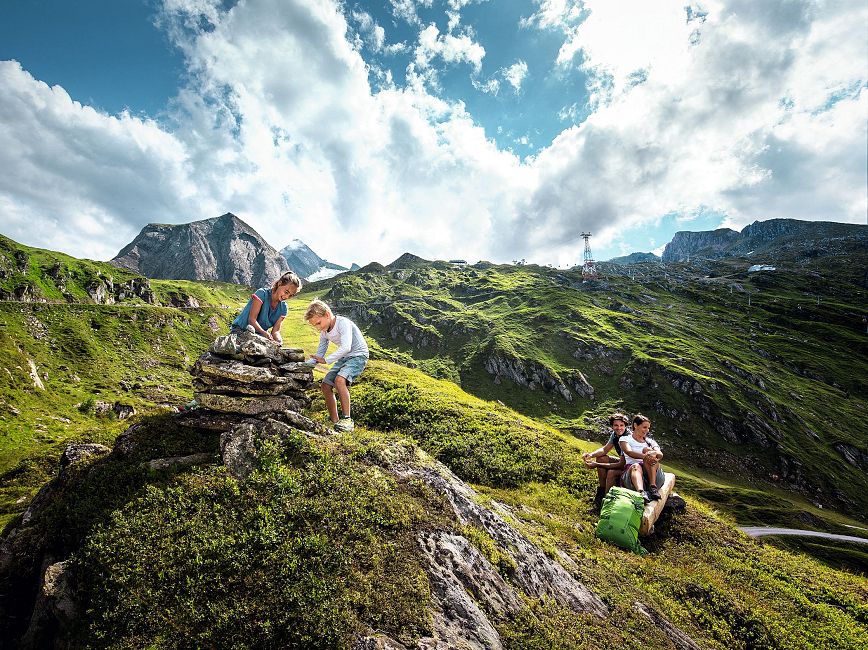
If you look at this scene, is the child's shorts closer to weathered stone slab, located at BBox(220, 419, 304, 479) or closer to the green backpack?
weathered stone slab, located at BBox(220, 419, 304, 479)

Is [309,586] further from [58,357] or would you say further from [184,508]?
[58,357]

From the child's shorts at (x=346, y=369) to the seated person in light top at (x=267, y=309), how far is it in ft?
7.65

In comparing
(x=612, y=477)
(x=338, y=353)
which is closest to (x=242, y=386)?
(x=338, y=353)

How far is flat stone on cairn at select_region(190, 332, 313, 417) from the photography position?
477 inches

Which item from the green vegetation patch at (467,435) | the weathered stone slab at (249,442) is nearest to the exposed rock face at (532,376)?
the green vegetation patch at (467,435)

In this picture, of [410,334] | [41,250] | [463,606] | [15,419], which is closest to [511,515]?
[463,606]

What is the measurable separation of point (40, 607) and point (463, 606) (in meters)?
8.77

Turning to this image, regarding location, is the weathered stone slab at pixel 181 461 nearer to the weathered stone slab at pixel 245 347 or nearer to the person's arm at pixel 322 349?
the weathered stone slab at pixel 245 347

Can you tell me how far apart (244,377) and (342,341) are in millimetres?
3484

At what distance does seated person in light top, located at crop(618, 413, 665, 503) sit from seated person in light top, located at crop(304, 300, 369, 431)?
38.9 ft

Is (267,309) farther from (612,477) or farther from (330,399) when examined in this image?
(612,477)

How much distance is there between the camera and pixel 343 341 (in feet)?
43.4

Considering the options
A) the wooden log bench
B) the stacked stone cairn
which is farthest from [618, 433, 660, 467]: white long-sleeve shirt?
the stacked stone cairn

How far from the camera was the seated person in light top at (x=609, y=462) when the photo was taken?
15.9 metres
